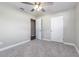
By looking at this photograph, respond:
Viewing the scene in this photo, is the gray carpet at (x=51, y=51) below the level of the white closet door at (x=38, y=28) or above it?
below

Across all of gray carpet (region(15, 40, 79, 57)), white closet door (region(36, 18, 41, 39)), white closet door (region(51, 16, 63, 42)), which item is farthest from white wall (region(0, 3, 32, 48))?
white closet door (region(51, 16, 63, 42))

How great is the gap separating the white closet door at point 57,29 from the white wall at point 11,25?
84.2 inches

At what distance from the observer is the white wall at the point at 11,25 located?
305 centimetres

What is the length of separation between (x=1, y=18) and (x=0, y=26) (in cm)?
39

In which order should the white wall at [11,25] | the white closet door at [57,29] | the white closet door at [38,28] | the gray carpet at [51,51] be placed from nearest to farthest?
the gray carpet at [51,51], the white wall at [11,25], the white closet door at [57,29], the white closet door at [38,28]

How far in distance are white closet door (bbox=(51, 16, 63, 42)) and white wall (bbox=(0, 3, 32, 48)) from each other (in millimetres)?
2140

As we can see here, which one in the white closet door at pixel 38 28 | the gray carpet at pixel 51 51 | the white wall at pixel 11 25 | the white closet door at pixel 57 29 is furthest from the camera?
the white closet door at pixel 38 28

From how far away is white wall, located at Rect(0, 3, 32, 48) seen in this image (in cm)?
305

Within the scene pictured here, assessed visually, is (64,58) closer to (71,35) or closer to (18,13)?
(71,35)

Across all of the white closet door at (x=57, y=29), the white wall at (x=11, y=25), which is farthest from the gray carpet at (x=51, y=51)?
the white closet door at (x=57, y=29)

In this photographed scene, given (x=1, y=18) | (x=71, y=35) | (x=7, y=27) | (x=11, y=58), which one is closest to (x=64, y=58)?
(x=11, y=58)

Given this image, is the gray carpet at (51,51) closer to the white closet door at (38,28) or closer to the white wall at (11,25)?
the white wall at (11,25)

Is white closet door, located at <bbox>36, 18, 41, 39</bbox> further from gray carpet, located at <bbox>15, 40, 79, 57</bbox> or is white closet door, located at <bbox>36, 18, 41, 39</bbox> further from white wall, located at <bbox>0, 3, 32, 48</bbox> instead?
gray carpet, located at <bbox>15, 40, 79, 57</bbox>

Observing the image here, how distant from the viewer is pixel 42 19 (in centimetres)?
559
